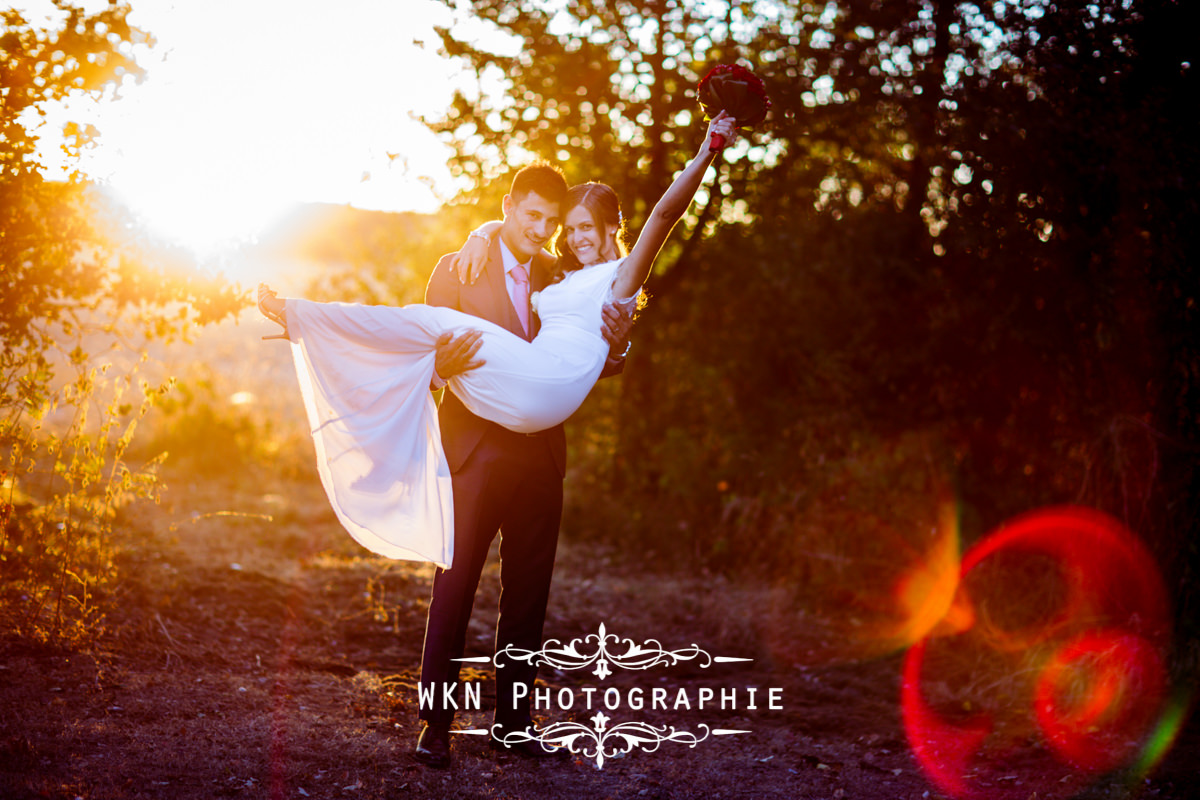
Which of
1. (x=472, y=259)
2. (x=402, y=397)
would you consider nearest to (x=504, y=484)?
(x=402, y=397)

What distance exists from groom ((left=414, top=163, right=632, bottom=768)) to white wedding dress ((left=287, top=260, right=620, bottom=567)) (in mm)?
102

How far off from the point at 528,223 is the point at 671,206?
614 mm

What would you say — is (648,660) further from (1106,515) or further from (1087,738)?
(1106,515)

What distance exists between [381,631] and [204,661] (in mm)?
1153

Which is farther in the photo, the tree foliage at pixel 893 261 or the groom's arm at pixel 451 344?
the tree foliage at pixel 893 261

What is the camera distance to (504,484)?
345 centimetres

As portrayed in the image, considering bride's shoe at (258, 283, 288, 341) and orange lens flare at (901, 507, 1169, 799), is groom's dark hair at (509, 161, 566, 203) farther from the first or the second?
orange lens flare at (901, 507, 1169, 799)

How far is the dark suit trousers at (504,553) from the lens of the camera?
3.40 metres

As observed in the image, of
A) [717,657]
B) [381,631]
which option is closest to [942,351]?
[717,657]

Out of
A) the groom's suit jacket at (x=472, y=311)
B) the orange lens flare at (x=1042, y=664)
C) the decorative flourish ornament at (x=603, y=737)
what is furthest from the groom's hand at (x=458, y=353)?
the orange lens flare at (x=1042, y=664)

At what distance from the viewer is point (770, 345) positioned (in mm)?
7539

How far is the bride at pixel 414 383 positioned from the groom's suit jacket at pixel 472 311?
0.09m

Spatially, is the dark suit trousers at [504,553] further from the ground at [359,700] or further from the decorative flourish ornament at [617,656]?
the decorative flourish ornament at [617,656]

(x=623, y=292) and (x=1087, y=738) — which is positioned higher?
(x=623, y=292)
